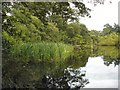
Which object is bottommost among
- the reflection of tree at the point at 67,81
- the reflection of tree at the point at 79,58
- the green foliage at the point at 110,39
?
the reflection of tree at the point at 67,81

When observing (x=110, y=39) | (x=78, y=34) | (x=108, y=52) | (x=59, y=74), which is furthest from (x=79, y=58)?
(x=59, y=74)

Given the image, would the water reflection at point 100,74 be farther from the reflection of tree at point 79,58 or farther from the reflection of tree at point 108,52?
the reflection of tree at point 108,52

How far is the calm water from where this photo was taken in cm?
319

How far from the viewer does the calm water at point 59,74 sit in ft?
10.5

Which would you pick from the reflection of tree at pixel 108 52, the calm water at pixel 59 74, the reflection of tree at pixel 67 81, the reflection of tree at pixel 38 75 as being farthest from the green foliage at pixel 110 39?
the reflection of tree at pixel 67 81

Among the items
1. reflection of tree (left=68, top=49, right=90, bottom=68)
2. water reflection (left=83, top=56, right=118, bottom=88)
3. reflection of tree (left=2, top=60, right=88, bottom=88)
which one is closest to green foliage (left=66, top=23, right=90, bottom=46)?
reflection of tree (left=68, top=49, right=90, bottom=68)

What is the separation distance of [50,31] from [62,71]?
4.13 ft

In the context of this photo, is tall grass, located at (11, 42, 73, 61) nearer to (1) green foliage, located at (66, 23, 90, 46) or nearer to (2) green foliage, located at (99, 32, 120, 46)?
(1) green foliage, located at (66, 23, 90, 46)

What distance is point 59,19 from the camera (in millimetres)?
5152

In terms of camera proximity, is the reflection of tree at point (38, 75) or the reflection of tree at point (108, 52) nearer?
the reflection of tree at point (38, 75)

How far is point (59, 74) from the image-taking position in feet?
11.7

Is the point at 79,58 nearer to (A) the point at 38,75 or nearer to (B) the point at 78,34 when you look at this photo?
(B) the point at 78,34

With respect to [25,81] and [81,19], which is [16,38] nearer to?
[25,81]

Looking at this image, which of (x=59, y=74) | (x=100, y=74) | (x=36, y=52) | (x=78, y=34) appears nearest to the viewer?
(x=59, y=74)
